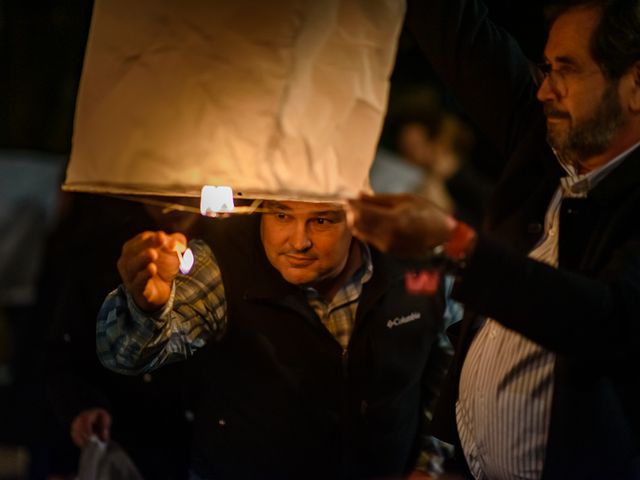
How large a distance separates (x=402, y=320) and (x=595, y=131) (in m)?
1.13

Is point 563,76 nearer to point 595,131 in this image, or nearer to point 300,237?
point 595,131

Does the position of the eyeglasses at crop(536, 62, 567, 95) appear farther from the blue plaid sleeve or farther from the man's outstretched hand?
the blue plaid sleeve

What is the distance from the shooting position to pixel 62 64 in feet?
32.7

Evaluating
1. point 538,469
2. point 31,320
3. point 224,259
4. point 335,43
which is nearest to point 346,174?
point 335,43

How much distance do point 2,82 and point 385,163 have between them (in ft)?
15.2

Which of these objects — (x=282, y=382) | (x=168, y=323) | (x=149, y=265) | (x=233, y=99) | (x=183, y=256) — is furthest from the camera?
(x=282, y=382)

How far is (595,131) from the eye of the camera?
2.51m

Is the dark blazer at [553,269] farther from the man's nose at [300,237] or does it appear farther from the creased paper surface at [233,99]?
the man's nose at [300,237]

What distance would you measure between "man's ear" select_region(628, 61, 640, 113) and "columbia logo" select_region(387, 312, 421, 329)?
117cm

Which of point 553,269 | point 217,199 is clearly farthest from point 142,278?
point 553,269

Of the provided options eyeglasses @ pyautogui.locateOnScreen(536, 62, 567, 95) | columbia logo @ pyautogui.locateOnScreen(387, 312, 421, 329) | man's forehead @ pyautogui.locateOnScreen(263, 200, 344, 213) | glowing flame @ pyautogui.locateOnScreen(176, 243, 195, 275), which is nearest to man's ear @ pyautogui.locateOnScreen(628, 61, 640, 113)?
eyeglasses @ pyautogui.locateOnScreen(536, 62, 567, 95)

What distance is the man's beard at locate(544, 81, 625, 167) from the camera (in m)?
2.51

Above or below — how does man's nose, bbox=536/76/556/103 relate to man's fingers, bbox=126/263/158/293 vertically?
above

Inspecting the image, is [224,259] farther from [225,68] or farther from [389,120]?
[389,120]
